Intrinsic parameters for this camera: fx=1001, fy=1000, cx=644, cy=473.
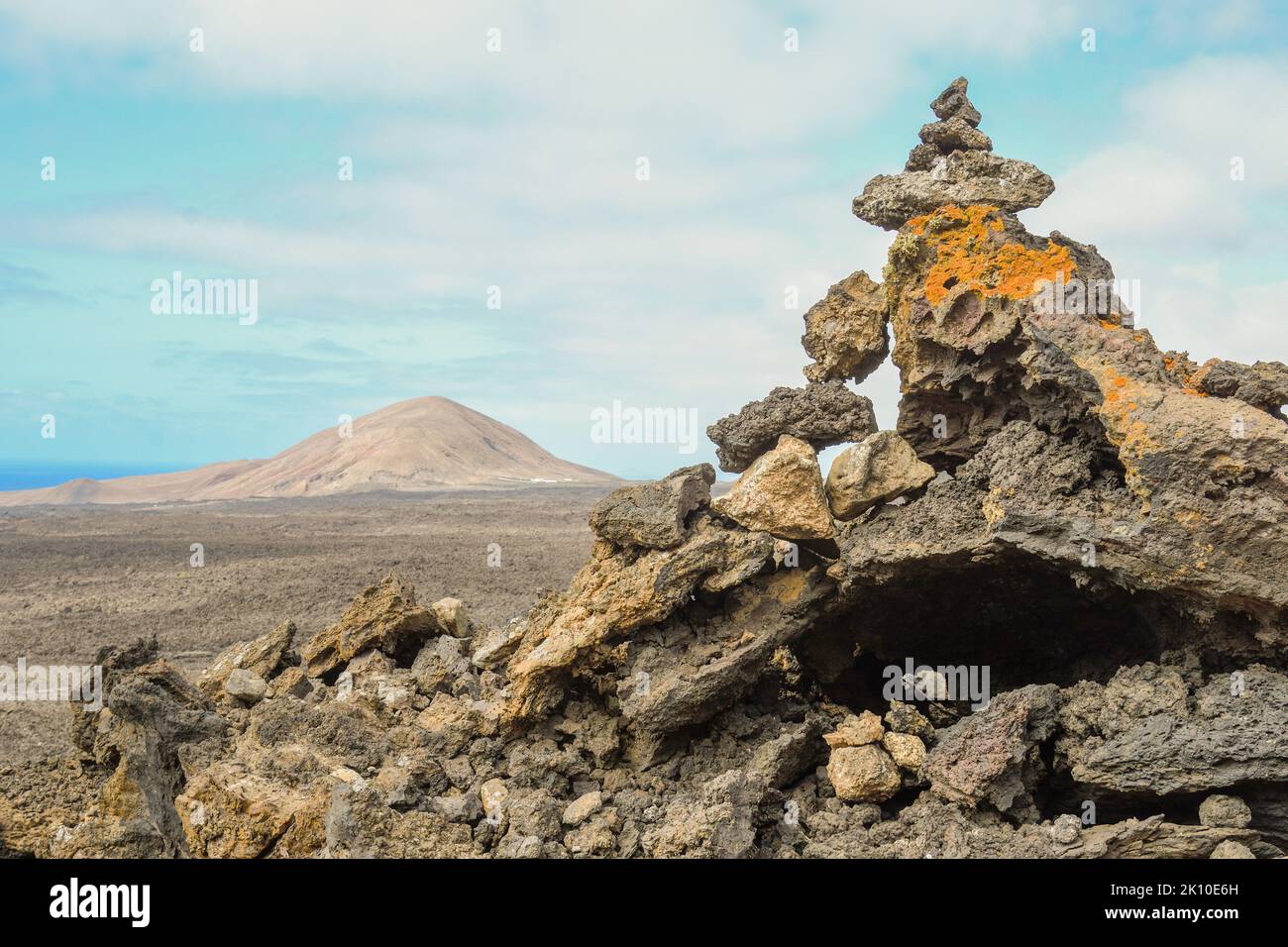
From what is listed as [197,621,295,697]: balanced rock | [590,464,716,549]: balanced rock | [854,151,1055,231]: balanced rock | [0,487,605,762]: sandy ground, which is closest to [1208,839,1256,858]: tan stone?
[590,464,716,549]: balanced rock

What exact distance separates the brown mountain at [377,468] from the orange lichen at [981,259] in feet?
222

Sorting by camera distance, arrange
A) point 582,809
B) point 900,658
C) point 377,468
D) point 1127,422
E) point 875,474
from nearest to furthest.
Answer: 1. point 1127,422
2. point 582,809
3. point 875,474
4. point 900,658
5. point 377,468

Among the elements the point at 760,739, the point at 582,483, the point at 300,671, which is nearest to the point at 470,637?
the point at 300,671

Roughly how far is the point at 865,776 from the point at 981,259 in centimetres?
450

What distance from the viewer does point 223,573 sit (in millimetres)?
29609

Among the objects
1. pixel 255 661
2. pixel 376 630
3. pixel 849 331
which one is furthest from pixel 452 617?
pixel 849 331

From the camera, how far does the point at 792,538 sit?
9.02 metres

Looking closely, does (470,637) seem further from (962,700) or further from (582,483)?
(582,483)

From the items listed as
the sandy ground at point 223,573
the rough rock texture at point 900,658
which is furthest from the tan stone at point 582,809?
the sandy ground at point 223,573

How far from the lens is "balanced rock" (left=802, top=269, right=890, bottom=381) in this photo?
31.0ft

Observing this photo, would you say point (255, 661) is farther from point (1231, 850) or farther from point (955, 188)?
point (1231, 850)

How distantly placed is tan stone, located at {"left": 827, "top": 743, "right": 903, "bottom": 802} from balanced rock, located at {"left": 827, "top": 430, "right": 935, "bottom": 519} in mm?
2178

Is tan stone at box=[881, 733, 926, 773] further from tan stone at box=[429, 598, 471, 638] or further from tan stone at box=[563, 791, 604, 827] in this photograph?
tan stone at box=[429, 598, 471, 638]
